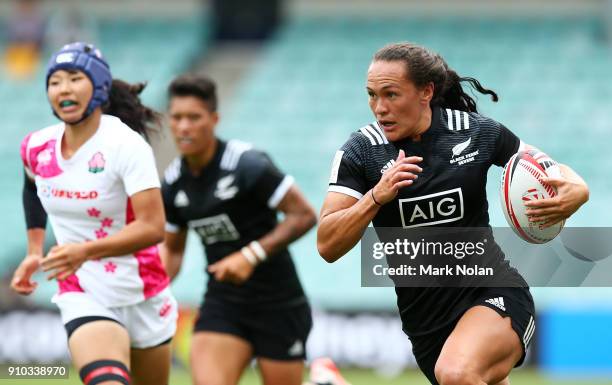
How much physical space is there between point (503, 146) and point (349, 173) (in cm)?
76

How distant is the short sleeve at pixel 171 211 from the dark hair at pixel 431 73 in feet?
6.76

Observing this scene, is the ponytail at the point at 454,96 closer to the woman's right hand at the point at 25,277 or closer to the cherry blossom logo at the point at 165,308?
the cherry blossom logo at the point at 165,308

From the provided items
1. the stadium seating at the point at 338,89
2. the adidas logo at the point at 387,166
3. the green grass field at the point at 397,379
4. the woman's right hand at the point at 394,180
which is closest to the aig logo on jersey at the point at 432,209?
the adidas logo at the point at 387,166

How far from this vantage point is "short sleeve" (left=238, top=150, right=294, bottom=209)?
6867 mm

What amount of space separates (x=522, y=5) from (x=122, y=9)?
7131 millimetres

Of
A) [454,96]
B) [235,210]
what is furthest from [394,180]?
[235,210]

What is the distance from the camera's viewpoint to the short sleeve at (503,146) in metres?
5.46

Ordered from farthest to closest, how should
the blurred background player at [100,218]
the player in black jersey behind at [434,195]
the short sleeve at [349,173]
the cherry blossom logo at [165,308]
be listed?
the cherry blossom logo at [165,308]
the blurred background player at [100,218]
the short sleeve at [349,173]
the player in black jersey behind at [434,195]

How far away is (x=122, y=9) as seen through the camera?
69.3 feet

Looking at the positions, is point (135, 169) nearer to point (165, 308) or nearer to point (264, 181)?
point (165, 308)

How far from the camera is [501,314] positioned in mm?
5277

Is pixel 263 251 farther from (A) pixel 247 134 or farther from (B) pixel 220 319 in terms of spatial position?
(A) pixel 247 134

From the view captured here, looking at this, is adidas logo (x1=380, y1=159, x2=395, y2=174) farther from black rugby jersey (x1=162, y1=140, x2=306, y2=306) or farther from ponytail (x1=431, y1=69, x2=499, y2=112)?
black rugby jersey (x1=162, y1=140, x2=306, y2=306)

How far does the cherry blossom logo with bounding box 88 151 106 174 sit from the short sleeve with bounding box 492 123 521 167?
190cm
